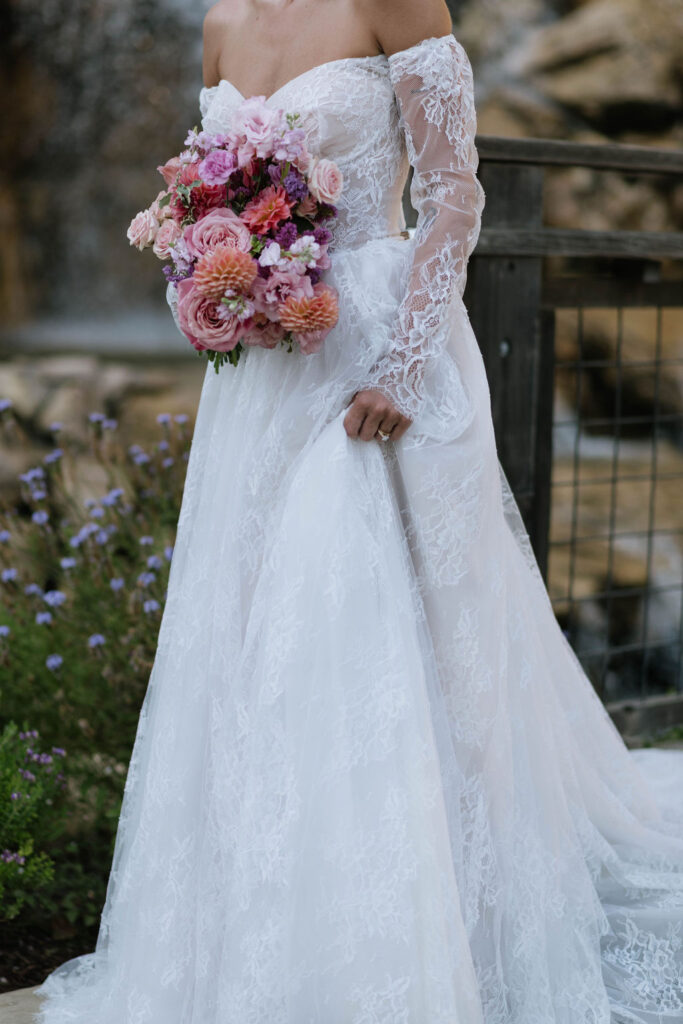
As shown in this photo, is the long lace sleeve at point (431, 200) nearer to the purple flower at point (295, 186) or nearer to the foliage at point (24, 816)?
the purple flower at point (295, 186)

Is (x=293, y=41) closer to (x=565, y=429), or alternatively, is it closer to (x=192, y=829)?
(x=192, y=829)

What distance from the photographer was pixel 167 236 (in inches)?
73.9

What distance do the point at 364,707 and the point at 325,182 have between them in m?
0.87

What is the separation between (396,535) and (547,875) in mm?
729

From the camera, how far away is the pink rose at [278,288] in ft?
5.72

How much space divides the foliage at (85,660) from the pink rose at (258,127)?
1.23m

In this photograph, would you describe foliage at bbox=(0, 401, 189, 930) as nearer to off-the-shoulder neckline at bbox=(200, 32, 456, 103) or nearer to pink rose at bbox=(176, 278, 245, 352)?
pink rose at bbox=(176, 278, 245, 352)

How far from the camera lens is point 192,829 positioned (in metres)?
1.88

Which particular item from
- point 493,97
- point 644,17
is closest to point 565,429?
point 493,97

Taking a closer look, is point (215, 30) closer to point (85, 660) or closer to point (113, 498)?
point (113, 498)

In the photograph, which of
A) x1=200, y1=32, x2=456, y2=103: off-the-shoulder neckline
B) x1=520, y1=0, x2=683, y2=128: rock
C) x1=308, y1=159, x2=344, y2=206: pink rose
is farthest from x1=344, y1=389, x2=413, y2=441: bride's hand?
x1=520, y1=0, x2=683, y2=128: rock

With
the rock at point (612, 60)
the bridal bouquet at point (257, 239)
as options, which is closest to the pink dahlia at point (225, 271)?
the bridal bouquet at point (257, 239)

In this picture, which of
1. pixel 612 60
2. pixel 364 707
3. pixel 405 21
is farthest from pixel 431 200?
pixel 612 60

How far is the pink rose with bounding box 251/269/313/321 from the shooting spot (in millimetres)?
1744
